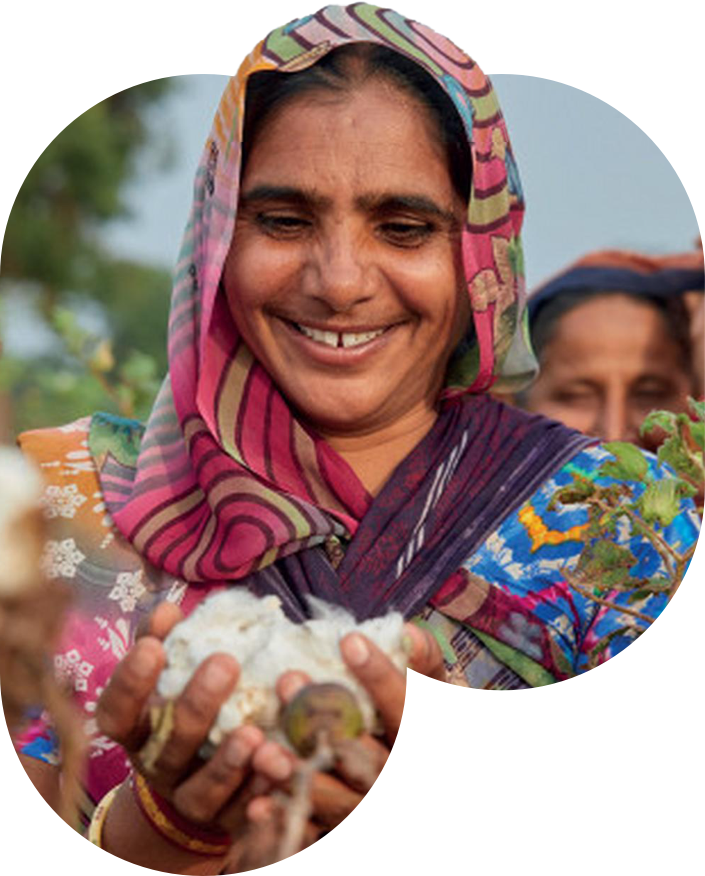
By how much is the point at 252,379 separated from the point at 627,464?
58cm

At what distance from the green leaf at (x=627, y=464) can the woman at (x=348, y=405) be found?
0.65 ft

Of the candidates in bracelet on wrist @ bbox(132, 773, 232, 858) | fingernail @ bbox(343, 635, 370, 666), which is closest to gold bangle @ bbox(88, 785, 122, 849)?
bracelet on wrist @ bbox(132, 773, 232, 858)

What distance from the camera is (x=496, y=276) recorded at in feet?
7.39

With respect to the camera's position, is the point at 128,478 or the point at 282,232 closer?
the point at 282,232

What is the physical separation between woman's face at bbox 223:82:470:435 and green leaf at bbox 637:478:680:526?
0.39 metres

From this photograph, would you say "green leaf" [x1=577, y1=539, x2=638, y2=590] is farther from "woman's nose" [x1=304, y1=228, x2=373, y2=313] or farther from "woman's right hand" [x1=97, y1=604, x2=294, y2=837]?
"woman's right hand" [x1=97, y1=604, x2=294, y2=837]

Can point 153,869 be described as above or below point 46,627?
below

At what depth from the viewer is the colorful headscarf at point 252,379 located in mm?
2125

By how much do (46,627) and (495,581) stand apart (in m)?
0.64

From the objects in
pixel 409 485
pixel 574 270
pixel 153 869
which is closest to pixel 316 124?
pixel 409 485

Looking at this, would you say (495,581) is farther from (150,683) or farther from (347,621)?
(150,683)

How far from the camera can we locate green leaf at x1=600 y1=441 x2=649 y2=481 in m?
2.03

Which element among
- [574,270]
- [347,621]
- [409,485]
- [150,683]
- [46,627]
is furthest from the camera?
[574,270]

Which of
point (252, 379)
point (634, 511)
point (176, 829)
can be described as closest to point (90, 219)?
point (252, 379)
